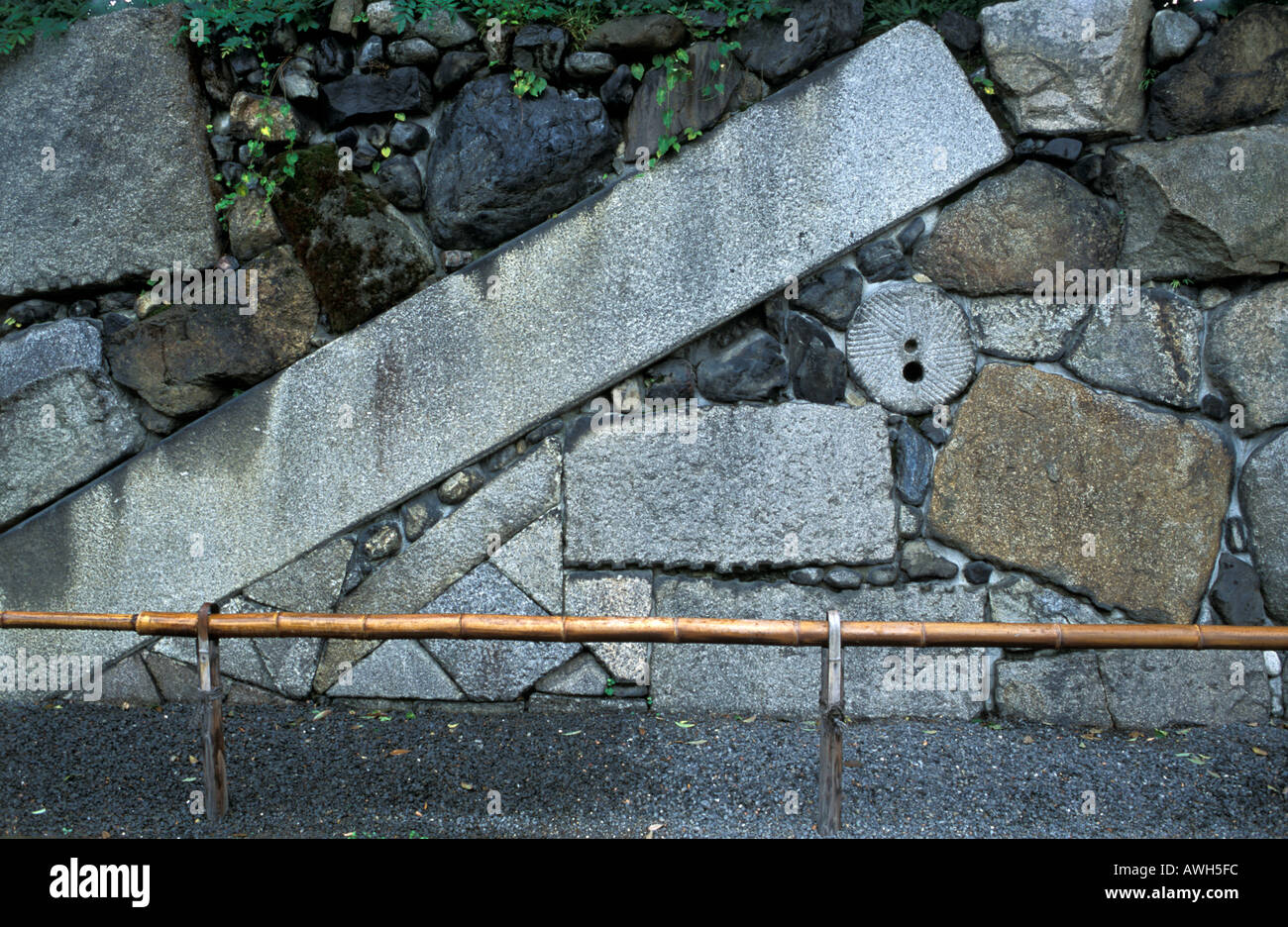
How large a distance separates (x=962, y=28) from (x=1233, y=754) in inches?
99.7

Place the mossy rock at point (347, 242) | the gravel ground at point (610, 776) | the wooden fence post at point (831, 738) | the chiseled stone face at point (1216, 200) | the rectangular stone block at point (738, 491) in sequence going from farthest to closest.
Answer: the mossy rock at point (347, 242)
the rectangular stone block at point (738, 491)
the chiseled stone face at point (1216, 200)
the gravel ground at point (610, 776)
the wooden fence post at point (831, 738)

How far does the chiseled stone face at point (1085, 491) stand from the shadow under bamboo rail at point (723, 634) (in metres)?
0.64

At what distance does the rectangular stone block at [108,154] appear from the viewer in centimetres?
332

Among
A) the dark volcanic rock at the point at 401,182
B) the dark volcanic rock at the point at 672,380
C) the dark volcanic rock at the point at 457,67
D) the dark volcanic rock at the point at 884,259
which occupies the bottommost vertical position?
the dark volcanic rock at the point at 672,380

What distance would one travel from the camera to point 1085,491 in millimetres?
3096

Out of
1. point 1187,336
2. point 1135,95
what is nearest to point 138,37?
point 1135,95

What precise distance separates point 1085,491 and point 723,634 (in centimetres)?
148

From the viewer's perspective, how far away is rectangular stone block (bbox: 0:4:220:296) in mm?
3320

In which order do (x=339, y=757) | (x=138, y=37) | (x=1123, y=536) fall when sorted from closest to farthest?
(x=339, y=757)
(x=1123, y=536)
(x=138, y=37)

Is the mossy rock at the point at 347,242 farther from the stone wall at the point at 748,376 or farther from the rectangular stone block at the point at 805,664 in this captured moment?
the rectangular stone block at the point at 805,664

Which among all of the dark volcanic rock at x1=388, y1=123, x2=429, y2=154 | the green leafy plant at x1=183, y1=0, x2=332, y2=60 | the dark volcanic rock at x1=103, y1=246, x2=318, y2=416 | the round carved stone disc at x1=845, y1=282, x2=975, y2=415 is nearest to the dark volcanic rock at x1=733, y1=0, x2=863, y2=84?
the round carved stone disc at x1=845, y1=282, x2=975, y2=415

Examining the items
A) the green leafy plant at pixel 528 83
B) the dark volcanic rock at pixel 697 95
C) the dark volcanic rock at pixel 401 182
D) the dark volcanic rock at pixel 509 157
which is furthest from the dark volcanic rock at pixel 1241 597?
the dark volcanic rock at pixel 401 182

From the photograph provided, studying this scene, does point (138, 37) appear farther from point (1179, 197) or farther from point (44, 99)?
point (1179, 197)

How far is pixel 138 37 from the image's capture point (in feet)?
10.9
